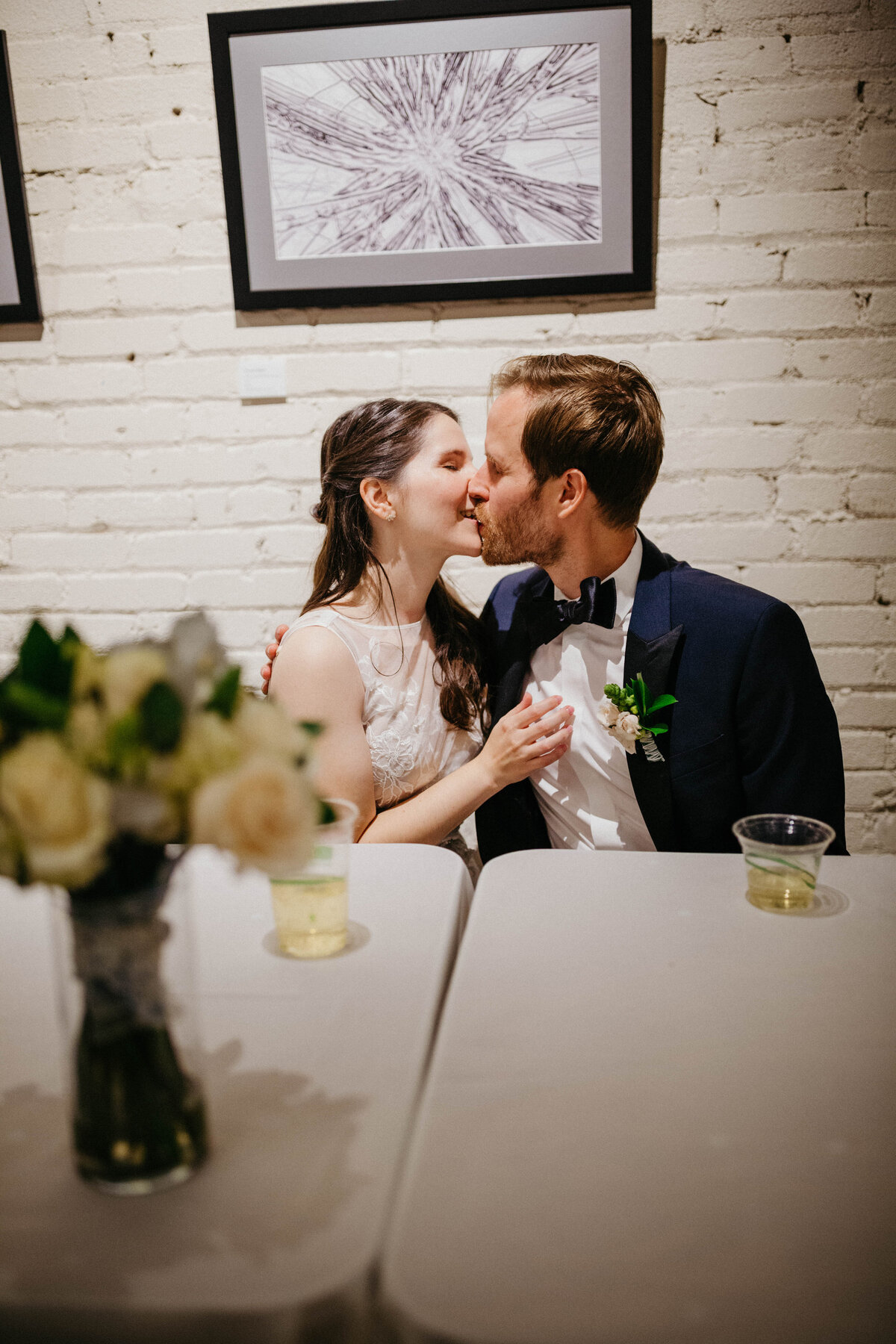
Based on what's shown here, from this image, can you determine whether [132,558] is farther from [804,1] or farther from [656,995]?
[804,1]

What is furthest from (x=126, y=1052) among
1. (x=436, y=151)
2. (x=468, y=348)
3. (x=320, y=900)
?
(x=436, y=151)

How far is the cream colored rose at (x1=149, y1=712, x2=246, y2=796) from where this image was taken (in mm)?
630

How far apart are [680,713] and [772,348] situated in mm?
1028

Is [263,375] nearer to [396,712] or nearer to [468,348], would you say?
[468,348]

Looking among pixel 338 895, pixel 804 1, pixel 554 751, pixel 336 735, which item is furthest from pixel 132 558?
pixel 804 1

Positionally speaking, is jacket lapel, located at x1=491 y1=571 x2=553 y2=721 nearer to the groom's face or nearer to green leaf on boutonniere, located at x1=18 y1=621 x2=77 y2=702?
the groom's face

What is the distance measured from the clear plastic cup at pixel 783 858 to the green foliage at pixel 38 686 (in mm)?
790

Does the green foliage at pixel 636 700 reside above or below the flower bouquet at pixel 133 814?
below

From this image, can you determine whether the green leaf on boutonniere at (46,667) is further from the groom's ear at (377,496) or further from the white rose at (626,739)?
the groom's ear at (377,496)

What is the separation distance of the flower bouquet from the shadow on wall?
1.70 metres

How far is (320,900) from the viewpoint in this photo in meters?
1.03

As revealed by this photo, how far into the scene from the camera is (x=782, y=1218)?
0.65m

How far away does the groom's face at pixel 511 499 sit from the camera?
1818mm

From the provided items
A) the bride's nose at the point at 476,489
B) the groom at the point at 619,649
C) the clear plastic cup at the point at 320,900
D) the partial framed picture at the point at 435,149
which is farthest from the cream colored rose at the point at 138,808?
the partial framed picture at the point at 435,149
